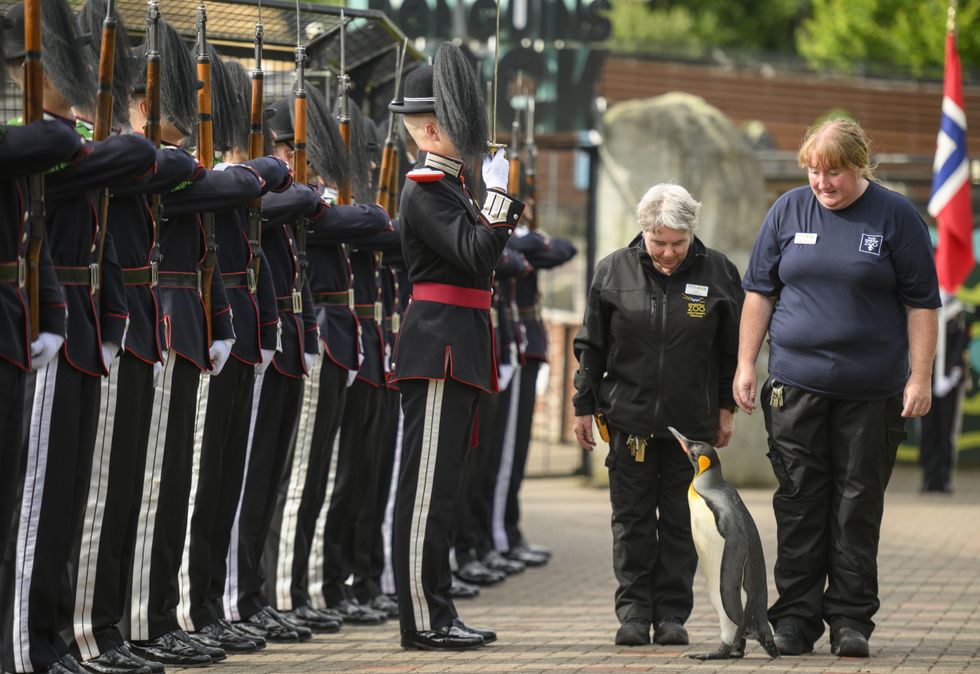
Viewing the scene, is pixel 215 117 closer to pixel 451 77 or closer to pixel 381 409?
pixel 451 77

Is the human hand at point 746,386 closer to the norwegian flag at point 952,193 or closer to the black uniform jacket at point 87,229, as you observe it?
the black uniform jacket at point 87,229

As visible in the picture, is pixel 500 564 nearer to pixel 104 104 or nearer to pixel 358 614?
pixel 358 614

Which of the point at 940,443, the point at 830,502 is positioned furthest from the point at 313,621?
the point at 940,443

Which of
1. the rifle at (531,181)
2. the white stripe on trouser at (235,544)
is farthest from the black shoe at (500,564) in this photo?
the white stripe on trouser at (235,544)

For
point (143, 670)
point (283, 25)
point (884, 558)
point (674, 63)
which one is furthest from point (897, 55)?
point (143, 670)

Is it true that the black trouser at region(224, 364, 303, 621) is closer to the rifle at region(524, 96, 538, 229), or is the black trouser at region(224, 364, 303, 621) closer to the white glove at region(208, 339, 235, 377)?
the white glove at region(208, 339, 235, 377)

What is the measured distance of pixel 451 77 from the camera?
248 inches

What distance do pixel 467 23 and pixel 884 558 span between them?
567 cm

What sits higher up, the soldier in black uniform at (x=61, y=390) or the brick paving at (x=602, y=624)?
the soldier in black uniform at (x=61, y=390)

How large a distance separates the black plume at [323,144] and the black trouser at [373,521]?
1021 mm

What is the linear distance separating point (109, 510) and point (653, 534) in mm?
2291

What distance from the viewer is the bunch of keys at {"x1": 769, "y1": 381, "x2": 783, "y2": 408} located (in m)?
6.57

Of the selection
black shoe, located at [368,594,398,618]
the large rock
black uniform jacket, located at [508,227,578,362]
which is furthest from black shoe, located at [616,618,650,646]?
the large rock

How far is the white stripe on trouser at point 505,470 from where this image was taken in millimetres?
9984
